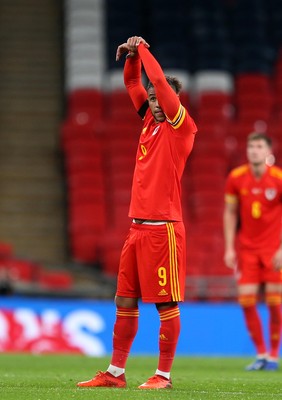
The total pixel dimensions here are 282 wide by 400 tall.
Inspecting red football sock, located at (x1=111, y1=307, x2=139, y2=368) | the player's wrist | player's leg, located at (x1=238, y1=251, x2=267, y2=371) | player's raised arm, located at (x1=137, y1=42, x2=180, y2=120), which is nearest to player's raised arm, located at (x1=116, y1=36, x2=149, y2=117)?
the player's wrist

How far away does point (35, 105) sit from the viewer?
2161 centimetres

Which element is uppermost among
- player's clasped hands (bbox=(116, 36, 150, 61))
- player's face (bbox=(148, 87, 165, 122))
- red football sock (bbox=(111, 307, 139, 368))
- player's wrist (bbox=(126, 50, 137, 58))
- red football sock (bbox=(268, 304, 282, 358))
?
player's clasped hands (bbox=(116, 36, 150, 61))

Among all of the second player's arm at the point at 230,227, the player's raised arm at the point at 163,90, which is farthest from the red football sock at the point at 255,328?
the player's raised arm at the point at 163,90

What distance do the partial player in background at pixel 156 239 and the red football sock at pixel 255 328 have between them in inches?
122

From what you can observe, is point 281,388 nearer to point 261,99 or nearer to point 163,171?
point 163,171

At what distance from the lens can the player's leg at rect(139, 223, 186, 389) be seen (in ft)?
19.8

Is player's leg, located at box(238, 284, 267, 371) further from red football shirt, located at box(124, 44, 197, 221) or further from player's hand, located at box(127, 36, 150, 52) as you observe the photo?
player's hand, located at box(127, 36, 150, 52)

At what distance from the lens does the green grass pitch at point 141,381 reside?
5.55 m

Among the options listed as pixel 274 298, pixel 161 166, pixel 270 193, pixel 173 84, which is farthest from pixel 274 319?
pixel 173 84

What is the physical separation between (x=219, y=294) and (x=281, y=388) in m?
10.3

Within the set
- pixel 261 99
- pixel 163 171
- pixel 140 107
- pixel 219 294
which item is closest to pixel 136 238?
pixel 163 171

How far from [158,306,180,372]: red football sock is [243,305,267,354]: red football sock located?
312 cm

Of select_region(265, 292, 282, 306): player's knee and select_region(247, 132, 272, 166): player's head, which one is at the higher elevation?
select_region(247, 132, 272, 166): player's head

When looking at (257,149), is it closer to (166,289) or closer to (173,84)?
(173,84)
